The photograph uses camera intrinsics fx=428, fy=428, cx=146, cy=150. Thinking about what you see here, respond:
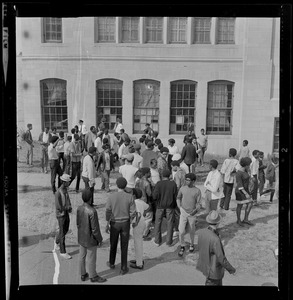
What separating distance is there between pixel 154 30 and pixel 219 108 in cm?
109

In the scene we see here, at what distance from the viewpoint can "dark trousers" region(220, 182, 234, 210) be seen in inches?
189

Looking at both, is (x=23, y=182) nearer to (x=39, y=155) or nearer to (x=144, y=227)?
(x=39, y=155)

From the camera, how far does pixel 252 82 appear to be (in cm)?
448

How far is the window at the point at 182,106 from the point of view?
461 centimetres

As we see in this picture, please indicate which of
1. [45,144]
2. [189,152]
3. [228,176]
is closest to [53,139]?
[45,144]

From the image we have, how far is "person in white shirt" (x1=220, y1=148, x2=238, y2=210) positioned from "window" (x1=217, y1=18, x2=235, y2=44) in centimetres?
120

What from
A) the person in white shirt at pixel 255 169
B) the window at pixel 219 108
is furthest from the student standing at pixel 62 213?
the person in white shirt at pixel 255 169

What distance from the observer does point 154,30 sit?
4.28 m

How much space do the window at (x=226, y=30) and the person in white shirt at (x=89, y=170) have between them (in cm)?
178

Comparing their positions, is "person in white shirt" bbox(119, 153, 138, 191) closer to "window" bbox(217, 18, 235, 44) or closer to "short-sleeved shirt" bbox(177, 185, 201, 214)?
"short-sleeved shirt" bbox(177, 185, 201, 214)

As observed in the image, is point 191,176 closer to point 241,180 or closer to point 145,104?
point 241,180

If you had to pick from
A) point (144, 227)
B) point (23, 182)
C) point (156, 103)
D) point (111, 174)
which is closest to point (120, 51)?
point (156, 103)

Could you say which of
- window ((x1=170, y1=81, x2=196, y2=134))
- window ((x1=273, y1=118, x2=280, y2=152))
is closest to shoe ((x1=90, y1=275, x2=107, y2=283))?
window ((x1=170, y1=81, x2=196, y2=134))
